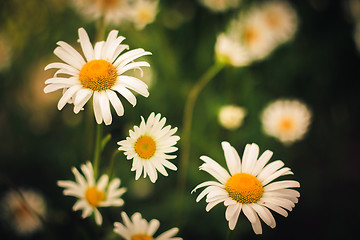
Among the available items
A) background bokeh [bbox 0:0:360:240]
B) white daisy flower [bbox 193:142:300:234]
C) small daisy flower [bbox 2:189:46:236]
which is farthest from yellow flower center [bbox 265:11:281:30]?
small daisy flower [bbox 2:189:46:236]

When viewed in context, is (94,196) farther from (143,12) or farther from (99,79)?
(143,12)

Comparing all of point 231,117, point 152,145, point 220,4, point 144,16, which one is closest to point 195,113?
point 231,117

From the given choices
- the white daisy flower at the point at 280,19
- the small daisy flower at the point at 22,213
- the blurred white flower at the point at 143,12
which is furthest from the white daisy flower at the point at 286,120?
the small daisy flower at the point at 22,213

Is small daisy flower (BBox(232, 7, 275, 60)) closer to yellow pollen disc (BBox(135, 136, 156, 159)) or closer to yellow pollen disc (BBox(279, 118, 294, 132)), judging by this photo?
yellow pollen disc (BBox(279, 118, 294, 132))

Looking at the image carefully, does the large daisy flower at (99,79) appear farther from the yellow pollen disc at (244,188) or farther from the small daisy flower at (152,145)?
the yellow pollen disc at (244,188)

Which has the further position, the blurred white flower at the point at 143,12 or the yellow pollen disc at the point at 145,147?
the blurred white flower at the point at 143,12

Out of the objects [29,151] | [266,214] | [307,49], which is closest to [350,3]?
[307,49]
